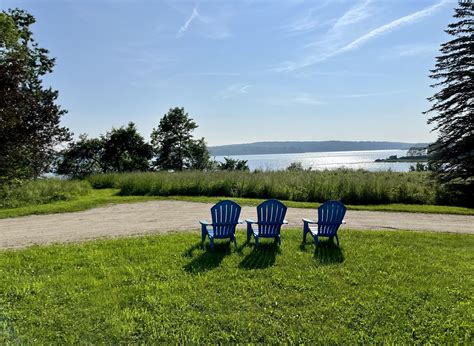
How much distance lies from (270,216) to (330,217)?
4.36 ft

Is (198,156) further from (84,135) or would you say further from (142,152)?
(84,135)

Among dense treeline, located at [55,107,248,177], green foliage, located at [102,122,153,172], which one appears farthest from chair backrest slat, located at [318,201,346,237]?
green foliage, located at [102,122,153,172]

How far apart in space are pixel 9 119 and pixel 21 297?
614 centimetres

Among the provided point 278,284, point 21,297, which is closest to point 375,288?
point 278,284

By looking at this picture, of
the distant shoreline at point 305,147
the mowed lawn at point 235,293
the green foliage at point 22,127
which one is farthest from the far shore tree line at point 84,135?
the distant shoreline at point 305,147

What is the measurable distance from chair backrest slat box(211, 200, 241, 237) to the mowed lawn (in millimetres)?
434

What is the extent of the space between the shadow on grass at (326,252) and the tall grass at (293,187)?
7.41m

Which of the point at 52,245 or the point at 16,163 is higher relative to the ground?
the point at 16,163

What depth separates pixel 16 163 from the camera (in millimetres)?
9562

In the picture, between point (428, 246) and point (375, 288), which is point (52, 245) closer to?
point (375, 288)

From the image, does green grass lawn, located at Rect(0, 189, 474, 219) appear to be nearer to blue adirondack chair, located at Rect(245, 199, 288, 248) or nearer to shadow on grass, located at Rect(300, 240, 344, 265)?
shadow on grass, located at Rect(300, 240, 344, 265)

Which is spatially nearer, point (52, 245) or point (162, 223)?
point (52, 245)

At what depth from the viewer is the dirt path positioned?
8031 mm

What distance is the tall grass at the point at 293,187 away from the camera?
1407 cm
